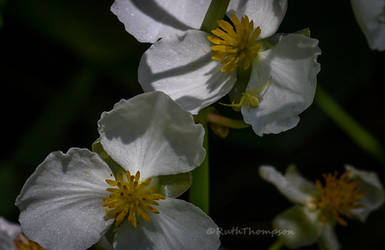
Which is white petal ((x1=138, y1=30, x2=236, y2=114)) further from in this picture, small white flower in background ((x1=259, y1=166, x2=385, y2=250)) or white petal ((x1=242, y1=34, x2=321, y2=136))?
small white flower in background ((x1=259, y1=166, x2=385, y2=250))

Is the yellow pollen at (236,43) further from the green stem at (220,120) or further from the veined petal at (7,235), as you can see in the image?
the veined petal at (7,235)

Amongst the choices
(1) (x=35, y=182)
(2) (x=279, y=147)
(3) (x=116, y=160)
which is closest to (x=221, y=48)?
(3) (x=116, y=160)

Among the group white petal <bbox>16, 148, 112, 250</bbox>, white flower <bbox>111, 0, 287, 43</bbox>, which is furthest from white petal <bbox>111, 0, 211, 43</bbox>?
white petal <bbox>16, 148, 112, 250</bbox>

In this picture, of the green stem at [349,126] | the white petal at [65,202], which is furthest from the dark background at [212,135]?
the white petal at [65,202]

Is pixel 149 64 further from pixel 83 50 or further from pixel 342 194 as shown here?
pixel 83 50

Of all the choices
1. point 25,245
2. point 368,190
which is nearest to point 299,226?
point 368,190

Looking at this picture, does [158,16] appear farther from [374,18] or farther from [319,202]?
[319,202]
